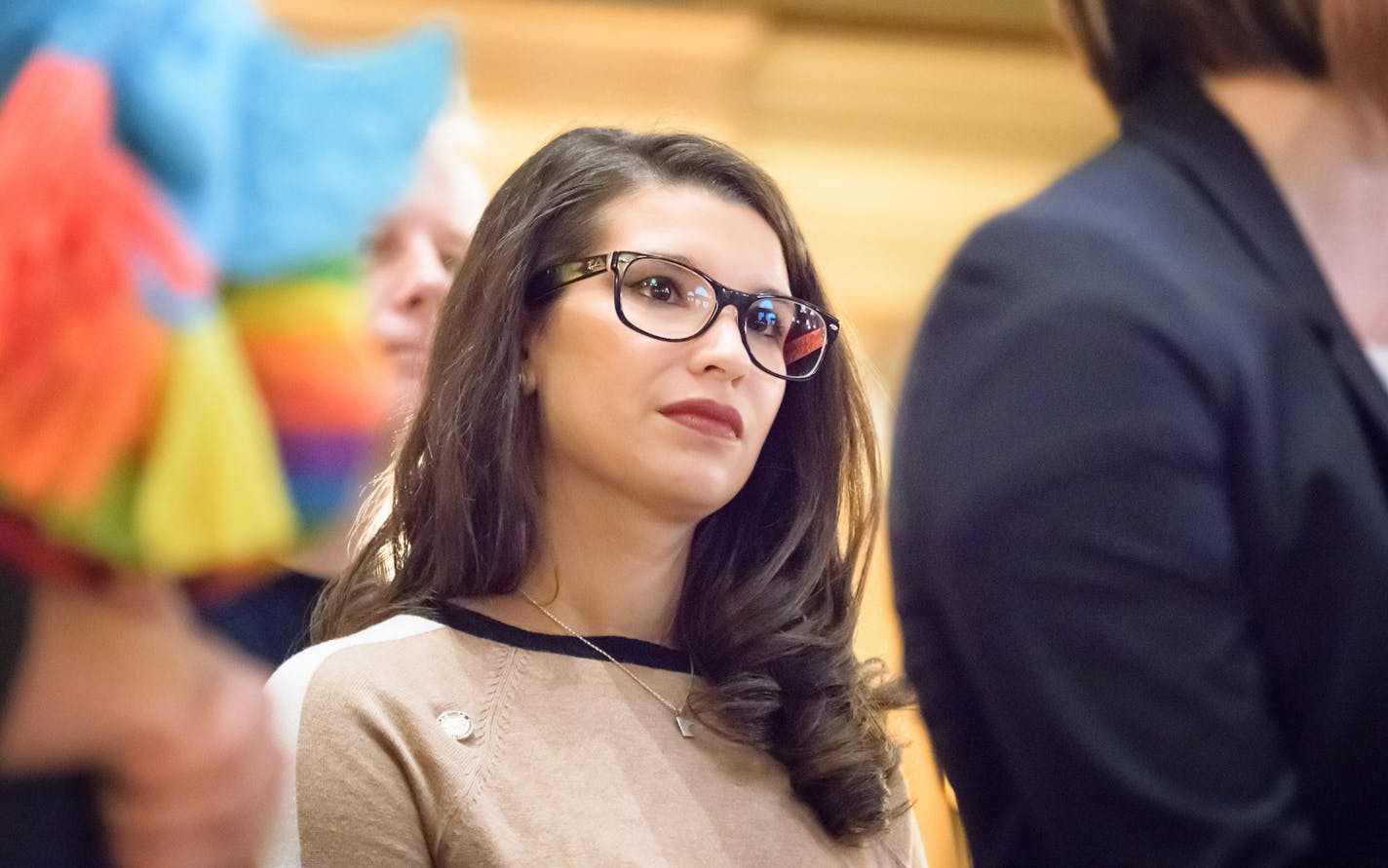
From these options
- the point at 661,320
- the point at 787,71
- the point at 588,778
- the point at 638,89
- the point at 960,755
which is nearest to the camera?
the point at 960,755

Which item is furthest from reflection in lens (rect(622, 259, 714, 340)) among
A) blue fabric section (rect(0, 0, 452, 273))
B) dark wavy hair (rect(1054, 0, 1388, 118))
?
blue fabric section (rect(0, 0, 452, 273))

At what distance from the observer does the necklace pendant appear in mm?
1522

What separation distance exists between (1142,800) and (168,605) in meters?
0.47

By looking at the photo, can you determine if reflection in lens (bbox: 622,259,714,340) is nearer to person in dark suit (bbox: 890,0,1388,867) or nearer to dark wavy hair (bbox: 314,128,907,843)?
dark wavy hair (bbox: 314,128,907,843)

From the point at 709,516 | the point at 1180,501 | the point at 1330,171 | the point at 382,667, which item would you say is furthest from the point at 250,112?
the point at 709,516

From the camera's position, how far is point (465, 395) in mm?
1575

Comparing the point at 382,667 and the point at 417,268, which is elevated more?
the point at 417,268

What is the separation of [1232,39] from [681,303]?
2.51 feet

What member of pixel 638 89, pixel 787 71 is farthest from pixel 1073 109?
pixel 638 89

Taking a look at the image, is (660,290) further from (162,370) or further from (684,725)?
(162,370)

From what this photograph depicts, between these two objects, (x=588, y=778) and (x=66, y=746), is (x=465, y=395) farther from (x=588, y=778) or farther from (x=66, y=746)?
(x=66, y=746)

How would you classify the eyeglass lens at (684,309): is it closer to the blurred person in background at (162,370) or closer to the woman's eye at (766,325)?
the woman's eye at (766,325)

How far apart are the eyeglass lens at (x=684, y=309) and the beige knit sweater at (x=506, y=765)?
34 cm

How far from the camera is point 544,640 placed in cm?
151
